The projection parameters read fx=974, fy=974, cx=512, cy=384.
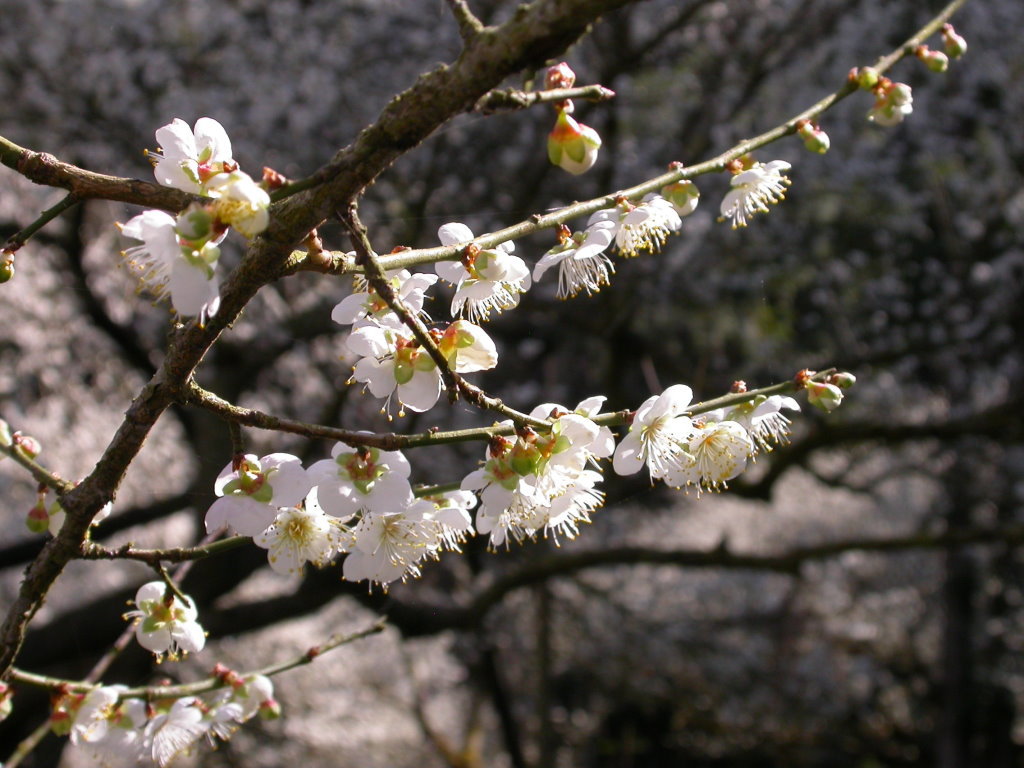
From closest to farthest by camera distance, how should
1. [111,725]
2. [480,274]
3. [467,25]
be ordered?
1. [467,25]
2. [480,274]
3. [111,725]

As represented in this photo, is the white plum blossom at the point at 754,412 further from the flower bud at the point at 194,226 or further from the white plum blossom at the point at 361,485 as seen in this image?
the flower bud at the point at 194,226

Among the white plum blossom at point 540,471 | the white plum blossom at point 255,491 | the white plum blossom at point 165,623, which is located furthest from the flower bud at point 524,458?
the white plum blossom at point 165,623

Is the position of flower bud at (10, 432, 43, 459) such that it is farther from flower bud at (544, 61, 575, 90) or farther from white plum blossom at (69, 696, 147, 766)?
flower bud at (544, 61, 575, 90)

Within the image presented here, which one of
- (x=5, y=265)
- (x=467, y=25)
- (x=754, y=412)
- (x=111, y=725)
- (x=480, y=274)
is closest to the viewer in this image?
(x=467, y=25)

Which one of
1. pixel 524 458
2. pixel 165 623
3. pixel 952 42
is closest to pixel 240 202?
pixel 524 458

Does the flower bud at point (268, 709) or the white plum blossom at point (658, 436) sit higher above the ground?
the white plum blossom at point (658, 436)

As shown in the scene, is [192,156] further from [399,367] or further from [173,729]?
[173,729]

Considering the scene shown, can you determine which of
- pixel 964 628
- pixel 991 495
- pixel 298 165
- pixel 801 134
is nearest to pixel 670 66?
pixel 298 165
